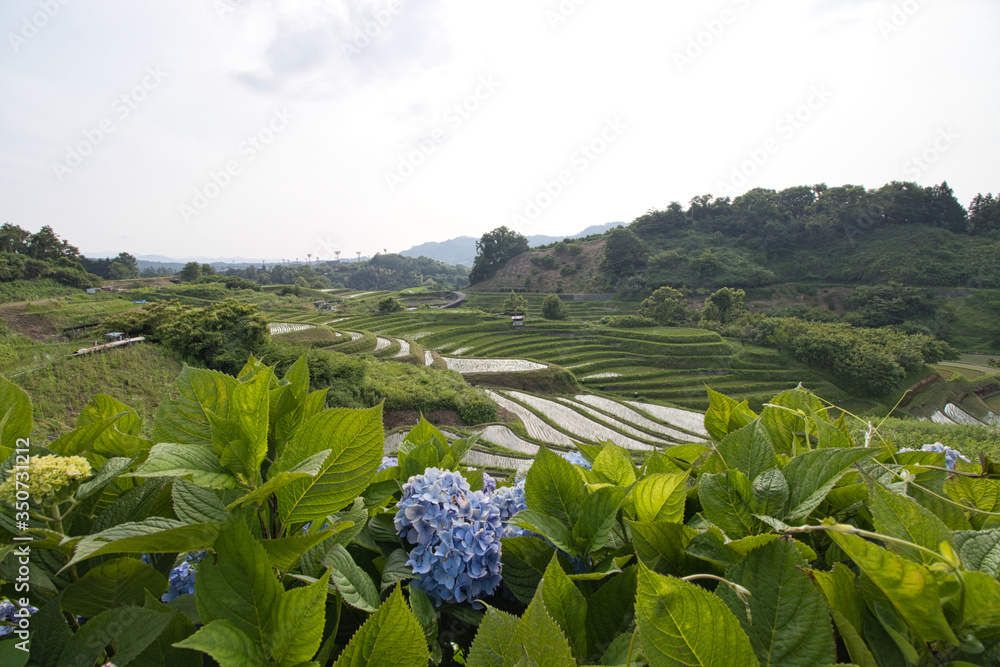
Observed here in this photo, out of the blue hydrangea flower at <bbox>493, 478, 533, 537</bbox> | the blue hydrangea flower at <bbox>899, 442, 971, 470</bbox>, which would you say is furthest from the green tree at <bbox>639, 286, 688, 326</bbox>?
the blue hydrangea flower at <bbox>493, 478, 533, 537</bbox>

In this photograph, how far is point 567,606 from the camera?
75 cm

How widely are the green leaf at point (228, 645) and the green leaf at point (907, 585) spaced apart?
826mm

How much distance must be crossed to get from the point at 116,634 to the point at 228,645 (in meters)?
0.26

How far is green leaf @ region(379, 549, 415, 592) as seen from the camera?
2.76 feet

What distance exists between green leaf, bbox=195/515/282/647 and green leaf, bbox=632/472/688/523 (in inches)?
28.4

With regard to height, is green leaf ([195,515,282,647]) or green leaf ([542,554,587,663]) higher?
green leaf ([195,515,282,647])

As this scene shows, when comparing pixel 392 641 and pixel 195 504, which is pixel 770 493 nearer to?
pixel 392 641

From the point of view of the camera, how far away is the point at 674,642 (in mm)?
554

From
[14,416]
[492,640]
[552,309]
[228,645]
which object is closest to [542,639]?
[492,640]

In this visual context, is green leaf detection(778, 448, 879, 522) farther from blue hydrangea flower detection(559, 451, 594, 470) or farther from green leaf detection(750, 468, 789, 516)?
blue hydrangea flower detection(559, 451, 594, 470)

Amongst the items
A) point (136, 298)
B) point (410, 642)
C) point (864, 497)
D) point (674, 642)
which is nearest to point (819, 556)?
point (864, 497)

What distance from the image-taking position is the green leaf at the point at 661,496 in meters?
0.88

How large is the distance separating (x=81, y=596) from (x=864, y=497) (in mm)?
1579

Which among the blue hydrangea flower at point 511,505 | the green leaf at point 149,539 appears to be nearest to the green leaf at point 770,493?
the blue hydrangea flower at point 511,505
